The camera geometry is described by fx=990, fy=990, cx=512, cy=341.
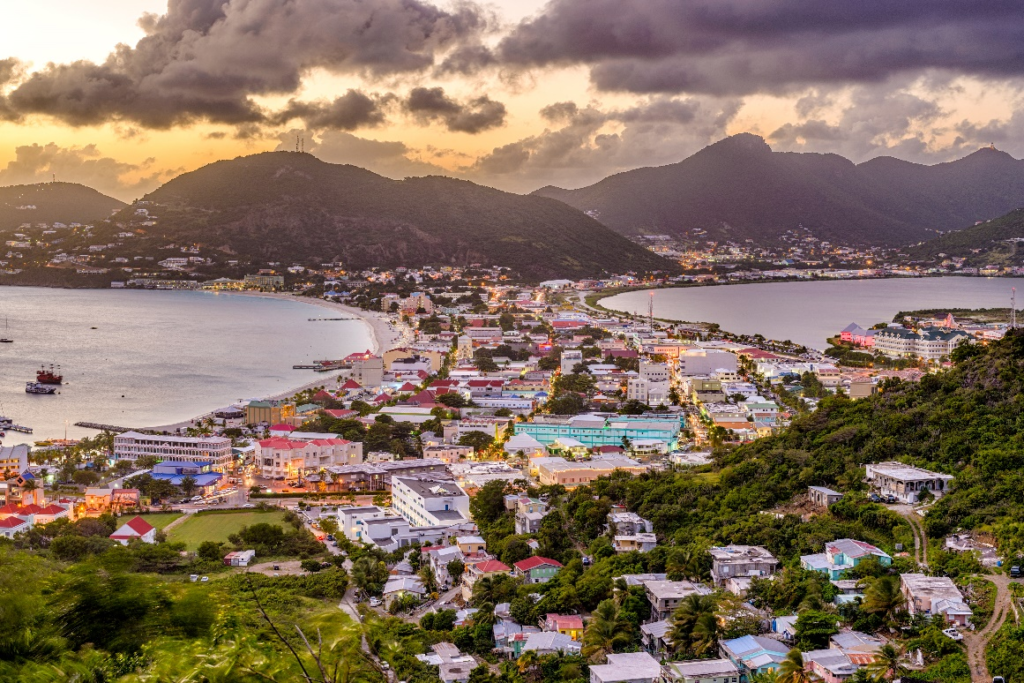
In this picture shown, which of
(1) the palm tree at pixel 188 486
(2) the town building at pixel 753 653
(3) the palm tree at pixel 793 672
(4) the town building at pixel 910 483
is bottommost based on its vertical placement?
(1) the palm tree at pixel 188 486

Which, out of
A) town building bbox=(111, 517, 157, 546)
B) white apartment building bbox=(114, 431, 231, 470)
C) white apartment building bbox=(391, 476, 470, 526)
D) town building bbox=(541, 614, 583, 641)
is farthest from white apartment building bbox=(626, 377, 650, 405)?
town building bbox=(541, 614, 583, 641)

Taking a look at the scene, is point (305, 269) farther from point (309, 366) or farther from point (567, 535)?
point (567, 535)

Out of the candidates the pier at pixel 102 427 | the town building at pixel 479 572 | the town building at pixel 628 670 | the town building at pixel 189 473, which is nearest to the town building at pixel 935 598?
the town building at pixel 628 670

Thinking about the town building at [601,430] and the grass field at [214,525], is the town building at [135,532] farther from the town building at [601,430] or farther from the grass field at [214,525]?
the town building at [601,430]

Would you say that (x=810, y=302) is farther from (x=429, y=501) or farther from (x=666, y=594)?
(x=666, y=594)

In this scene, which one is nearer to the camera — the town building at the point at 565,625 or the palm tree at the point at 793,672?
the palm tree at the point at 793,672

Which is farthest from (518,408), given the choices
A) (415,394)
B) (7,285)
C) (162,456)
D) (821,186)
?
(821,186)

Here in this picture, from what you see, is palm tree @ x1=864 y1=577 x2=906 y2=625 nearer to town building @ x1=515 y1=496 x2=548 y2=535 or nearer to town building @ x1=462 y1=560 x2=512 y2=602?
town building @ x1=462 y1=560 x2=512 y2=602
